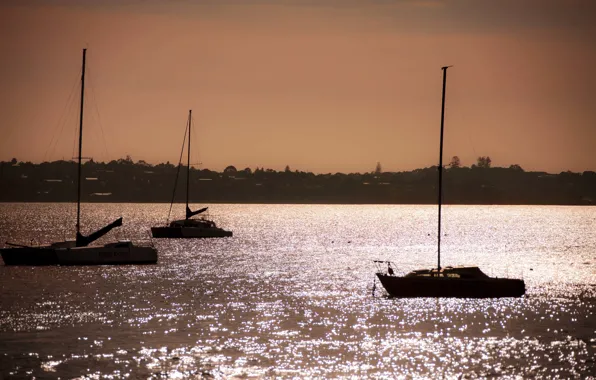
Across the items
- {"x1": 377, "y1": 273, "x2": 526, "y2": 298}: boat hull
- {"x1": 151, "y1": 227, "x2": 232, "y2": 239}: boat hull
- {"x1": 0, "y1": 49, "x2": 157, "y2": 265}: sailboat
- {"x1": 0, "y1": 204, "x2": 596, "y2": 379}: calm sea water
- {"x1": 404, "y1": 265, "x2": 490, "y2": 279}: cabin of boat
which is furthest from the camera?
{"x1": 151, "y1": 227, "x2": 232, "y2": 239}: boat hull

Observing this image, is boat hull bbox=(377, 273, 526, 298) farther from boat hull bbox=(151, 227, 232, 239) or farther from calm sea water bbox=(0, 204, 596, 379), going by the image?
boat hull bbox=(151, 227, 232, 239)

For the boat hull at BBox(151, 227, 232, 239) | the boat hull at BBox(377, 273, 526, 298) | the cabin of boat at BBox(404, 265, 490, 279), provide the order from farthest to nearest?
the boat hull at BBox(151, 227, 232, 239) → the cabin of boat at BBox(404, 265, 490, 279) → the boat hull at BBox(377, 273, 526, 298)

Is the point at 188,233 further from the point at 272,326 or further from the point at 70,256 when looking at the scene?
the point at 272,326

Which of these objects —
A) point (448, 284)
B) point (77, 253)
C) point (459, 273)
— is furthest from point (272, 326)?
point (77, 253)

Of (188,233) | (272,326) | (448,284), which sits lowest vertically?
(272,326)

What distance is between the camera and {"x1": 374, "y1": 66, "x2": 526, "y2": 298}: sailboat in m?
62.2

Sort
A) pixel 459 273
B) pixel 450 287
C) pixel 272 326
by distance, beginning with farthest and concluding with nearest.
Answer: pixel 459 273, pixel 450 287, pixel 272 326

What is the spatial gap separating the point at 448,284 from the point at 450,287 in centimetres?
30

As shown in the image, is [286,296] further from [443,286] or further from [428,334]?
[428,334]

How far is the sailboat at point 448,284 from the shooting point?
6219cm

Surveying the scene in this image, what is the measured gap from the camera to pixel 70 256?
287ft

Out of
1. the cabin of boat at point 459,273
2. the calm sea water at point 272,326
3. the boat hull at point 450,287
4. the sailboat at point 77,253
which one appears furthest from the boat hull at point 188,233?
the cabin of boat at point 459,273

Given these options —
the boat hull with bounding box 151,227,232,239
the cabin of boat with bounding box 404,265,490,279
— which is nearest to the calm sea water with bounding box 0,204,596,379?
the cabin of boat with bounding box 404,265,490,279

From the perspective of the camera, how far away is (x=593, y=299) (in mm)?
70938
